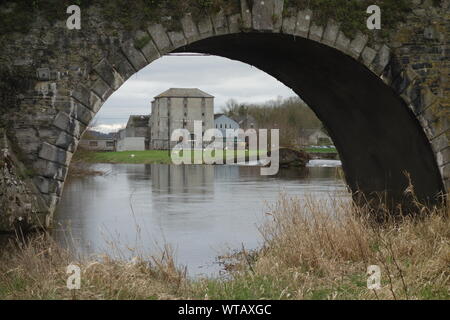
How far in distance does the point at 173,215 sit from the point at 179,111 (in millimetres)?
67759

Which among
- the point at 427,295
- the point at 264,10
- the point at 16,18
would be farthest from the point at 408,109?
the point at 16,18

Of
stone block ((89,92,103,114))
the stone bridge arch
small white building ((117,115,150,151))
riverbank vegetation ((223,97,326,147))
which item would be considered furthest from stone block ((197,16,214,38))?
small white building ((117,115,150,151))

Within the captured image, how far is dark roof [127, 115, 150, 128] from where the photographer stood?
3438 inches

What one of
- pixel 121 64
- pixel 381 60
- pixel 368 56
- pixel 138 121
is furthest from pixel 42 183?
pixel 138 121

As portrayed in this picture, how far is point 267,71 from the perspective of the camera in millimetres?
13414

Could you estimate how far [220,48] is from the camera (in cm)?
1202

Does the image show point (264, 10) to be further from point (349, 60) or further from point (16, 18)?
point (16, 18)

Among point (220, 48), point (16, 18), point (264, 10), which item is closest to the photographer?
point (16, 18)

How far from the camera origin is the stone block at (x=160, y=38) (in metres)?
9.29

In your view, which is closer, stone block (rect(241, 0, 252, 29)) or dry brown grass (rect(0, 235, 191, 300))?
dry brown grass (rect(0, 235, 191, 300))

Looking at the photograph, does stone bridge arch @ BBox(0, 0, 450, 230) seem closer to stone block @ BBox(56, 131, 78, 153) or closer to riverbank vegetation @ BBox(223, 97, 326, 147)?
stone block @ BBox(56, 131, 78, 153)

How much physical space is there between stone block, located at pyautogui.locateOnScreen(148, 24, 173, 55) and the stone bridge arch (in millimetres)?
15

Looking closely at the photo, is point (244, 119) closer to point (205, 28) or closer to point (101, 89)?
point (205, 28)

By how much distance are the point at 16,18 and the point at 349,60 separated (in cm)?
518
